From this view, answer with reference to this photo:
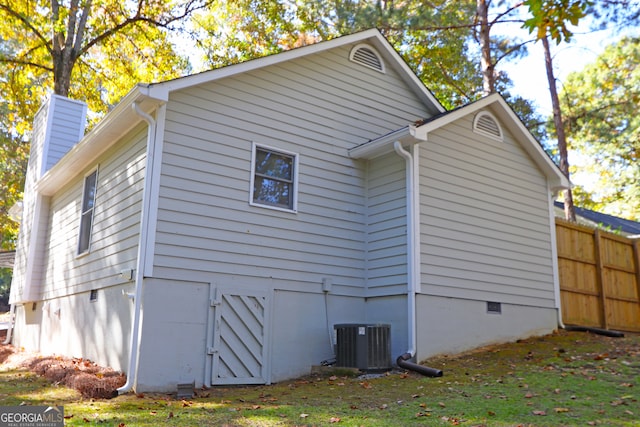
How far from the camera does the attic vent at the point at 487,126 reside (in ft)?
35.5

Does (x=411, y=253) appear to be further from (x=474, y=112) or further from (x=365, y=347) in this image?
(x=474, y=112)

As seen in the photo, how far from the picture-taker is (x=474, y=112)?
10.7 meters

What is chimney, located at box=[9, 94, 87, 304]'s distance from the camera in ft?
41.9

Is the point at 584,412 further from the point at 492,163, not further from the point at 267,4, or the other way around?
the point at 267,4

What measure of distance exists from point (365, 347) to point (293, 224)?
7.56ft

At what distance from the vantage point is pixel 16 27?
18156mm

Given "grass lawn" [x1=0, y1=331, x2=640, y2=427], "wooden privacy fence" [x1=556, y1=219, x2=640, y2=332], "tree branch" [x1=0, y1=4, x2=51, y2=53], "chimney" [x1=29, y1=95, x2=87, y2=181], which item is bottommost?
"grass lawn" [x1=0, y1=331, x2=640, y2=427]

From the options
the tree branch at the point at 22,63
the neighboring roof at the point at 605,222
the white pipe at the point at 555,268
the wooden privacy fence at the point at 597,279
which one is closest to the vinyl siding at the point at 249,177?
the white pipe at the point at 555,268

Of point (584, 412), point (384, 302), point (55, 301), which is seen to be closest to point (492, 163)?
point (384, 302)

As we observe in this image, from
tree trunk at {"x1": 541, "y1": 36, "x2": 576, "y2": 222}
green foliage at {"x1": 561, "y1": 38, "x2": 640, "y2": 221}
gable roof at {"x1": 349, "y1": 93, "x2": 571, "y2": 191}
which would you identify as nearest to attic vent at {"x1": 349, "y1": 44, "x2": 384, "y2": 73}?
gable roof at {"x1": 349, "y1": 93, "x2": 571, "y2": 191}

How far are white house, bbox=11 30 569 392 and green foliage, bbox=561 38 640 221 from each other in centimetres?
1330

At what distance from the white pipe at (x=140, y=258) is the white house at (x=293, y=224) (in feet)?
0.09

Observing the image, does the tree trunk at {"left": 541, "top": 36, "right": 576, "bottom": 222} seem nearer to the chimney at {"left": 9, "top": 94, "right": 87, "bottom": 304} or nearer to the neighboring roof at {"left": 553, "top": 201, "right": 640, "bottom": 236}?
the neighboring roof at {"left": 553, "top": 201, "right": 640, "bottom": 236}

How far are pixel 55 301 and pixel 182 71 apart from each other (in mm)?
12755
